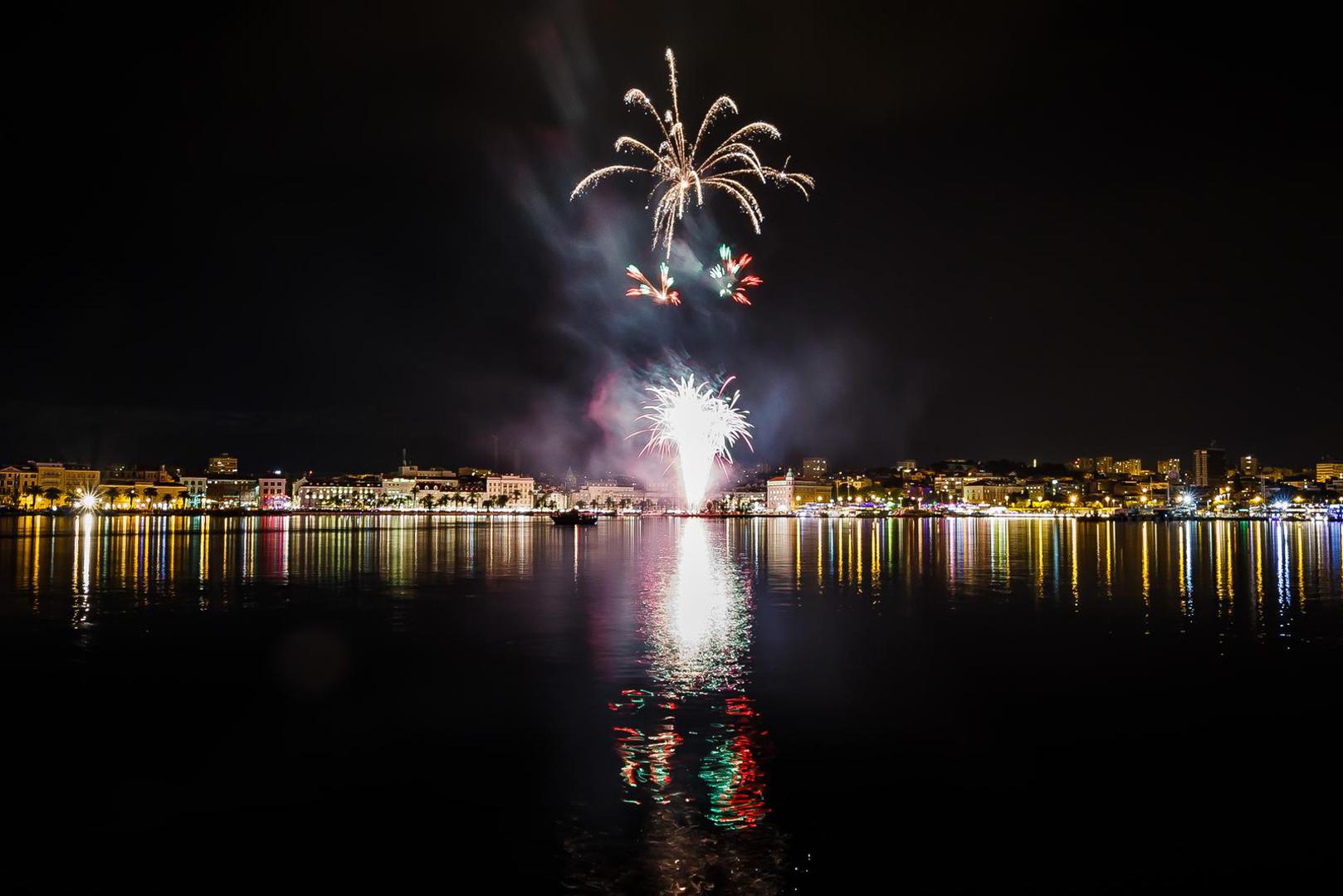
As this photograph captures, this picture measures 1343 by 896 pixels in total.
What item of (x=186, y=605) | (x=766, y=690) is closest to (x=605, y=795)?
(x=766, y=690)

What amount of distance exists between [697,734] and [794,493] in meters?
167

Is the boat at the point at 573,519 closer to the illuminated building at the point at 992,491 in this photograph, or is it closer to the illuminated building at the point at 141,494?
the illuminated building at the point at 141,494

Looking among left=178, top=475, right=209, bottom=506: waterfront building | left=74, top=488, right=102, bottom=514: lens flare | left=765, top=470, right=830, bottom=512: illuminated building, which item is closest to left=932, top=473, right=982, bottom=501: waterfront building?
left=765, top=470, right=830, bottom=512: illuminated building

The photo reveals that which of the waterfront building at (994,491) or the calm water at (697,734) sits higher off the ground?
the waterfront building at (994,491)

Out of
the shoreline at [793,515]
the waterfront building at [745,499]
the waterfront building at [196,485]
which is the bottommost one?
the shoreline at [793,515]

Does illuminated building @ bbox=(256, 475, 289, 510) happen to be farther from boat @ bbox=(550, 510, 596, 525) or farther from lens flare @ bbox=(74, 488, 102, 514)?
boat @ bbox=(550, 510, 596, 525)

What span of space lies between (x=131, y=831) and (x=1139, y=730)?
8.48m

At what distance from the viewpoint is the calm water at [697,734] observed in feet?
20.2

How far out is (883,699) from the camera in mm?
10398

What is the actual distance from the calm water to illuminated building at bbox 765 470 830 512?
154m

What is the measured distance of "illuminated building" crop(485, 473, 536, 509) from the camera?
16725 cm

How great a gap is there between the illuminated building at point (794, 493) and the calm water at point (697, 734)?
15400 cm

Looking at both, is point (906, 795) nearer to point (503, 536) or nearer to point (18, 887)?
point (18, 887)

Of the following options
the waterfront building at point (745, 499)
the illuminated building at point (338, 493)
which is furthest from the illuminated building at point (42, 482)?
the waterfront building at point (745, 499)
